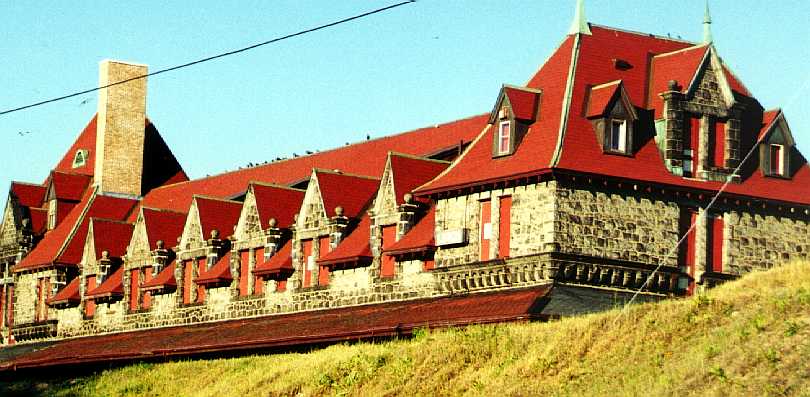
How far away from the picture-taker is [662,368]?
112 ft

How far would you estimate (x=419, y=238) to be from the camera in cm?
5338

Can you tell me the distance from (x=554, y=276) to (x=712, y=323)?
1136 cm

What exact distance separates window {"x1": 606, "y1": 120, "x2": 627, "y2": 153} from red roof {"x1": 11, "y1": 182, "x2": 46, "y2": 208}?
40.2 metres

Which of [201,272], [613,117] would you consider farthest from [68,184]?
[613,117]

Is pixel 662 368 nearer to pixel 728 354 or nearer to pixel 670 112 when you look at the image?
pixel 728 354

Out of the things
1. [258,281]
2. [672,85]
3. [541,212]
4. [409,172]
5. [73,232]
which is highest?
[672,85]

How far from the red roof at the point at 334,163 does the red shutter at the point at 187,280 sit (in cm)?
477

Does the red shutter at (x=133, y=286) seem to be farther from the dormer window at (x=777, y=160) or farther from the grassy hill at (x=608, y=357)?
the dormer window at (x=777, y=160)

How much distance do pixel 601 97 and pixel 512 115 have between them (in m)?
2.57

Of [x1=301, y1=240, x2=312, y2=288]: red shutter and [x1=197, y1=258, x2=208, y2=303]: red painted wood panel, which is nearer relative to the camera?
[x1=301, y1=240, x2=312, y2=288]: red shutter

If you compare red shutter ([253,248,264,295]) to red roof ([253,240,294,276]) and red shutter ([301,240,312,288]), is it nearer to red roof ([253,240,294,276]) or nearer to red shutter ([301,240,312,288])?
red roof ([253,240,294,276])

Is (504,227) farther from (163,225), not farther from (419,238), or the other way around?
(163,225)

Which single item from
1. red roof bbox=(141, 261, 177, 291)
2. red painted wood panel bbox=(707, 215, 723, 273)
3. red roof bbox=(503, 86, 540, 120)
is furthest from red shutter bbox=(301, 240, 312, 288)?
red painted wood panel bbox=(707, 215, 723, 273)

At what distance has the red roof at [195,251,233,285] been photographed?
64.2m
